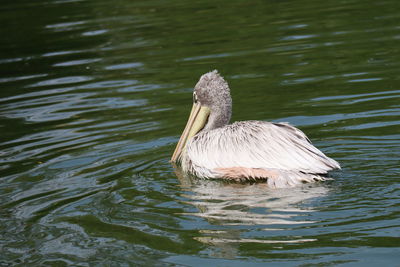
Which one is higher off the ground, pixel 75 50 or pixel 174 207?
pixel 75 50

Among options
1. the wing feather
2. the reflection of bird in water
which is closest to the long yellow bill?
the wing feather

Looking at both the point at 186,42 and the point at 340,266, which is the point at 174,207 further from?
the point at 186,42

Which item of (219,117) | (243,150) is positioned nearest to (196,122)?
(219,117)

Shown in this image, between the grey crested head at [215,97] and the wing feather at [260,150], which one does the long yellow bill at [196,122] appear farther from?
the wing feather at [260,150]

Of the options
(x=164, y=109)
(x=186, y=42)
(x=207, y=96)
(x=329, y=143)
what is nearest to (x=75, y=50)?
(x=186, y=42)

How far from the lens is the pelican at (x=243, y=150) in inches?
234

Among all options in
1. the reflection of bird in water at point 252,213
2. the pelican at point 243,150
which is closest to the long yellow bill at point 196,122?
the pelican at point 243,150

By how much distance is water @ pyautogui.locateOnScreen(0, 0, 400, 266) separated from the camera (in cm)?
505

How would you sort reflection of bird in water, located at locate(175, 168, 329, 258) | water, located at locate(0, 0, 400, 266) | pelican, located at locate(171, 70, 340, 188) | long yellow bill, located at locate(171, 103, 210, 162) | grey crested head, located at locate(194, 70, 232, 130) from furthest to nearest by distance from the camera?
long yellow bill, located at locate(171, 103, 210, 162), grey crested head, located at locate(194, 70, 232, 130), pelican, located at locate(171, 70, 340, 188), water, located at locate(0, 0, 400, 266), reflection of bird in water, located at locate(175, 168, 329, 258)

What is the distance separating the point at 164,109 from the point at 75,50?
378 cm

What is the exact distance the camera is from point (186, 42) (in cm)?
1181

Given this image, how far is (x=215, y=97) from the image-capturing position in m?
7.23

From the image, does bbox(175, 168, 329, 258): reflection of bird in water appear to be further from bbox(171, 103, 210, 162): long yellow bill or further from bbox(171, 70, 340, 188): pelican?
bbox(171, 103, 210, 162): long yellow bill

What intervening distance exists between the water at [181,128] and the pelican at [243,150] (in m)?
A: 0.12
